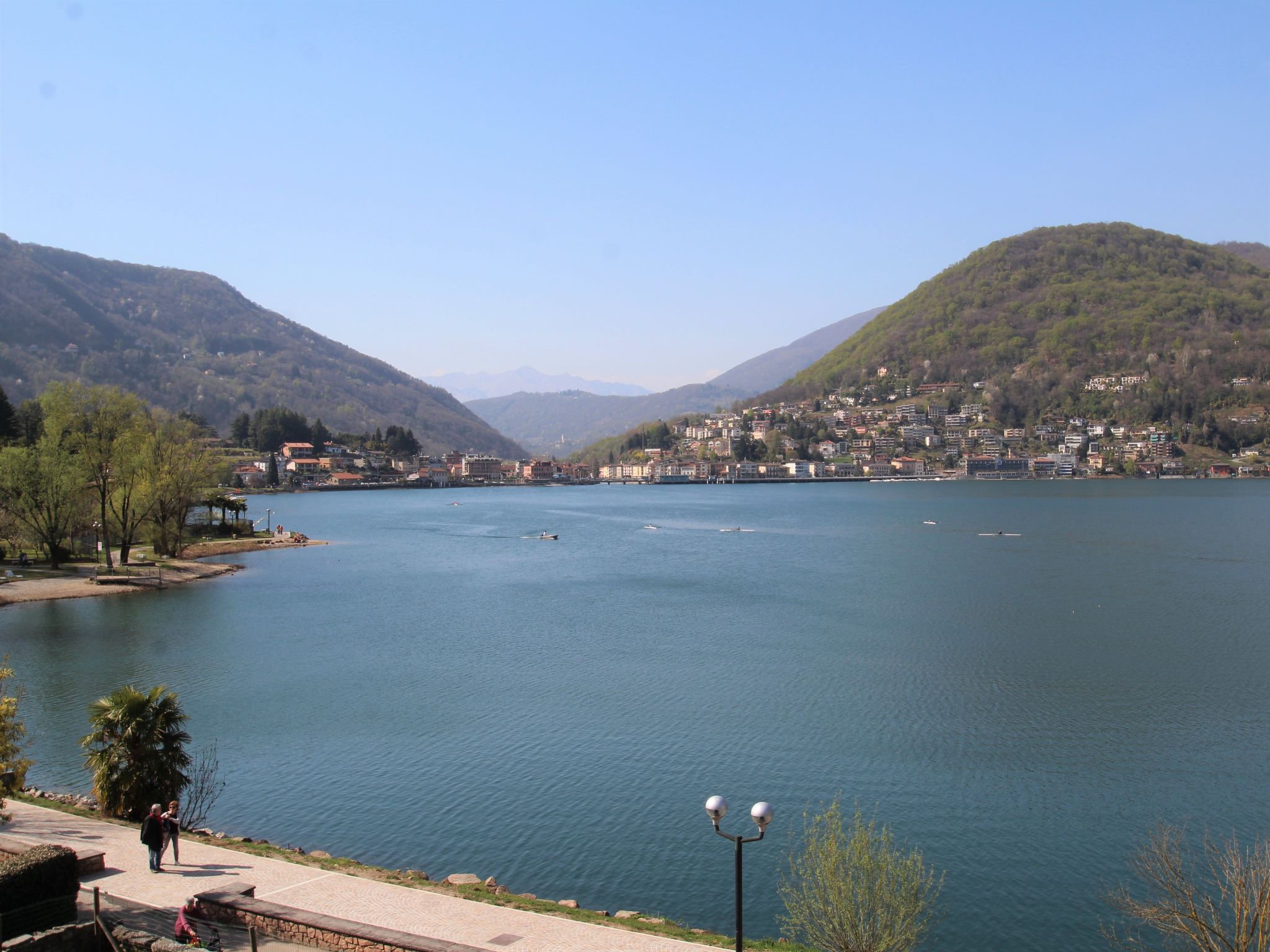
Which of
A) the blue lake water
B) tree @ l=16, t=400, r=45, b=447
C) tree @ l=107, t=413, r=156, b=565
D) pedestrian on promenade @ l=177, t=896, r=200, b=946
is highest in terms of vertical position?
tree @ l=16, t=400, r=45, b=447

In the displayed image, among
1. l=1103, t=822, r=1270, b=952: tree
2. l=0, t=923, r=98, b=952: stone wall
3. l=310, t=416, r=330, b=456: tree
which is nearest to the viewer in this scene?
l=0, t=923, r=98, b=952: stone wall

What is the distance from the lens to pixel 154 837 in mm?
9789

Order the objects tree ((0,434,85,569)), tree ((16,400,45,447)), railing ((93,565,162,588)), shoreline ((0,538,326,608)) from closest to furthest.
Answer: shoreline ((0,538,326,608)) < tree ((0,434,85,569)) < railing ((93,565,162,588)) < tree ((16,400,45,447))

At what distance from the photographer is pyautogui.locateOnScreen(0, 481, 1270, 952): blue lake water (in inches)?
528

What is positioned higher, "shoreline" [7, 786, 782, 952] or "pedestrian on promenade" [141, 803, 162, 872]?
"pedestrian on promenade" [141, 803, 162, 872]

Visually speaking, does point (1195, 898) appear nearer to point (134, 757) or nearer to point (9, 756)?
point (134, 757)

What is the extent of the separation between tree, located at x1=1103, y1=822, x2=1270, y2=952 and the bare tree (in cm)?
1197

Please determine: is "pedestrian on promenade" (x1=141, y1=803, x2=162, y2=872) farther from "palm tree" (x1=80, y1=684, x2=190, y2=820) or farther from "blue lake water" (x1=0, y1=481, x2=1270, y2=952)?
"blue lake water" (x1=0, y1=481, x2=1270, y2=952)

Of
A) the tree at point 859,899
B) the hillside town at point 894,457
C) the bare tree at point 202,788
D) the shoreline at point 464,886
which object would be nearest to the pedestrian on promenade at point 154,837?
the shoreline at point 464,886

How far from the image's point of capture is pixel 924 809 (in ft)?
48.9

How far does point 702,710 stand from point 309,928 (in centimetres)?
1352

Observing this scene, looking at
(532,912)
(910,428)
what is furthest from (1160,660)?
(910,428)

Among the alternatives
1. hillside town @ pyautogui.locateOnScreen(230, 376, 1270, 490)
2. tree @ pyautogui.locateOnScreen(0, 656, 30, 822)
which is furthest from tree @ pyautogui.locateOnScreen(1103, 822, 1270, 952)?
hillside town @ pyautogui.locateOnScreen(230, 376, 1270, 490)

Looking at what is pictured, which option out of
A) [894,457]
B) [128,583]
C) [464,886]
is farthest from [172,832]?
[894,457]
